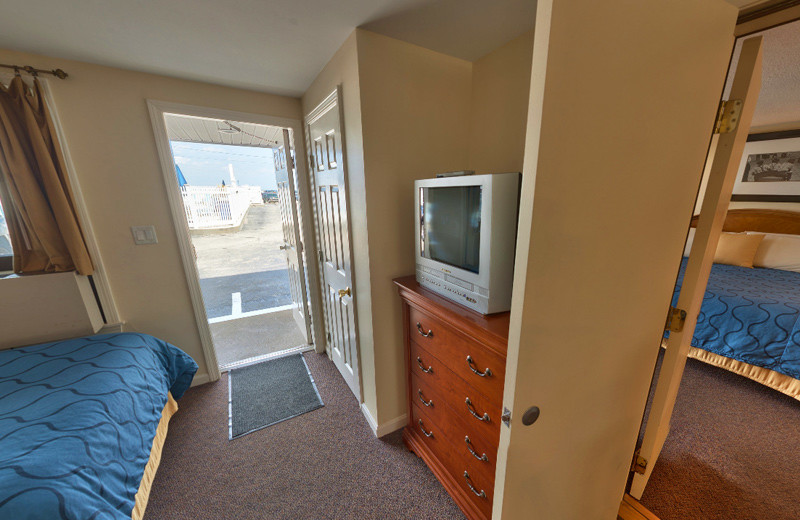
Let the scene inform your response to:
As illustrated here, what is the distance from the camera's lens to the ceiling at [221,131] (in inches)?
105

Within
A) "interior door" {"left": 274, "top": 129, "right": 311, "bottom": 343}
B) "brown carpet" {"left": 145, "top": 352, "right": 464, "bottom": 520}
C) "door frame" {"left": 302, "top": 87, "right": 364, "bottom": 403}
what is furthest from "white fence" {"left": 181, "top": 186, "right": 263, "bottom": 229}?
"brown carpet" {"left": 145, "top": 352, "right": 464, "bottom": 520}

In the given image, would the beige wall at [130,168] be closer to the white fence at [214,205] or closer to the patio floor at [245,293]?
the patio floor at [245,293]

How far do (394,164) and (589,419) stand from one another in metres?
1.28

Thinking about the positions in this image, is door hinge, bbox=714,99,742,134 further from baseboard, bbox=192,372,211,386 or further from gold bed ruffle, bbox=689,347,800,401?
baseboard, bbox=192,372,211,386

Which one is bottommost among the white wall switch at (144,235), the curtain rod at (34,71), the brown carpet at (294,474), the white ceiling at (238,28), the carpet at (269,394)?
the brown carpet at (294,474)

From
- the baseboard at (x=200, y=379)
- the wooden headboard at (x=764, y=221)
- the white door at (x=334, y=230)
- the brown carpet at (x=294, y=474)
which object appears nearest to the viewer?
the brown carpet at (x=294, y=474)

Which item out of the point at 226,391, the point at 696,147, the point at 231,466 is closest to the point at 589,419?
the point at 696,147

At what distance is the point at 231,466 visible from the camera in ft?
5.06

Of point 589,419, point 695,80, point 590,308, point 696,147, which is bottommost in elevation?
point 589,419

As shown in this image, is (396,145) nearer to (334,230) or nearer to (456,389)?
(334,230)

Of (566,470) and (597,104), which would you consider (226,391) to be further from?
(597,104)

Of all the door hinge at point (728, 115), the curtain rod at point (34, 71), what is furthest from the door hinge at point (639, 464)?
the curtain rod at point (34, 71)

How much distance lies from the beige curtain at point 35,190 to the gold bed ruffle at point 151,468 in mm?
996

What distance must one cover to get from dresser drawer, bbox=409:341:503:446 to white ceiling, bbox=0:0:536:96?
150 centimetres
